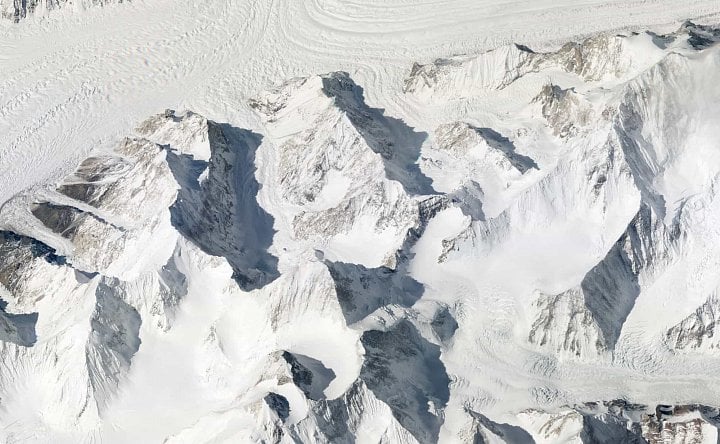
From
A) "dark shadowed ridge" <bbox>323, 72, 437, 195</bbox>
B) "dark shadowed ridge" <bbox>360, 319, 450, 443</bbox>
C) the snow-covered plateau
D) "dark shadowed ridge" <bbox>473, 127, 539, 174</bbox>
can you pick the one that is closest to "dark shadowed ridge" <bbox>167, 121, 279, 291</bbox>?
the snow-covered plateau

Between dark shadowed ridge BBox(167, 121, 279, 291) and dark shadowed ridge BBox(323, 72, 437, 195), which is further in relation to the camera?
dark shadowed ridge BBox(323, 72, 437, 195)

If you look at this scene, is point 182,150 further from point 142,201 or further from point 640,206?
point 640,206

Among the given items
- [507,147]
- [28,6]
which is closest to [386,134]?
[507,147]

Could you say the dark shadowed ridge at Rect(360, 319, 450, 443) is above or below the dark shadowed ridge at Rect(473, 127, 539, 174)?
below

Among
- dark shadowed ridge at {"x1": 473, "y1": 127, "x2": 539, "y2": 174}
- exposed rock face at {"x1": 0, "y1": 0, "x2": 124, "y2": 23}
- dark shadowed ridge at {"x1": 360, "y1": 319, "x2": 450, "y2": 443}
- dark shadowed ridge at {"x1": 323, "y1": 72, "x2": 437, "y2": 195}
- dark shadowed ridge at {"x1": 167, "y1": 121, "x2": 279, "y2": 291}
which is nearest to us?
dark shadowed ridge at {"x1": 360, "y1": 319, "x2": 450, "y2": 443}

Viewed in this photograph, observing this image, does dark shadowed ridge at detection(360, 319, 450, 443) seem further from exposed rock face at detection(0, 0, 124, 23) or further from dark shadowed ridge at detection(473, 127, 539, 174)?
exposed rock face at detection(0, 0, 124, 23)

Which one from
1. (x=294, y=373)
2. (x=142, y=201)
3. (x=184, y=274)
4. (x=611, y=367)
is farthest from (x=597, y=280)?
(x=142, y=201)

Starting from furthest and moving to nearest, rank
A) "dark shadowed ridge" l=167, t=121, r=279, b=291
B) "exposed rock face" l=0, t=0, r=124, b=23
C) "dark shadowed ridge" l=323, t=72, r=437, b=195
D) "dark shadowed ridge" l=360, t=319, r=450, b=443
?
"exposed rock face" l=0, t=0, r=124, b=23, "dark shadowed ridge" l=323, t=72, r=437, b=195, "dark shadowed ridge" l=167, t=121, r=279, b=291, "dark shadowed ridge" l=360, t=319, r=450, b=443

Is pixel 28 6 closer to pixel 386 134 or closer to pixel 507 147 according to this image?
pixel 386 134
